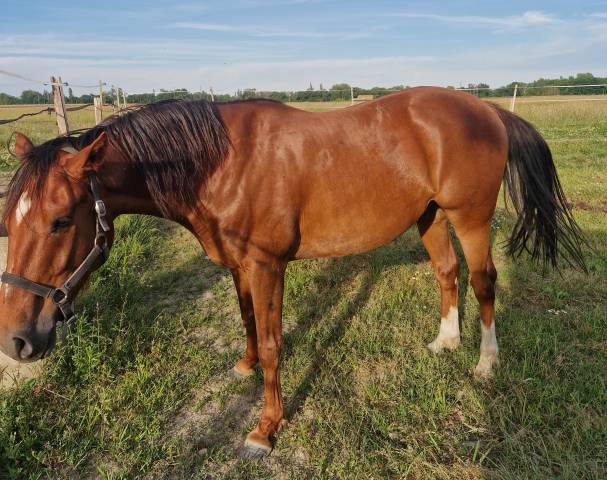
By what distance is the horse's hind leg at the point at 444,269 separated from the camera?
10.9 feet

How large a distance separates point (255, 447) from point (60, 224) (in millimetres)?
1641

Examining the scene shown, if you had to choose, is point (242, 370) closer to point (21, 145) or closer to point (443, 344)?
point (443, 344)

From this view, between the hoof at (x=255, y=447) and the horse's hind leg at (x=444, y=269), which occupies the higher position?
the horse's hind leg at (x=444, y=269)

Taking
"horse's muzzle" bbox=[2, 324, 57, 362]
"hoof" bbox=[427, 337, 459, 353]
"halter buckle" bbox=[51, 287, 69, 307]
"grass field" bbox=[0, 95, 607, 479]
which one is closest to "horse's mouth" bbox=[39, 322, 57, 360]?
"horse's muzzle" bbox=[2, 324, 57, 362]

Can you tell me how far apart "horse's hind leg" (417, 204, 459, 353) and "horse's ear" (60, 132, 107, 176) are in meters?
2.41

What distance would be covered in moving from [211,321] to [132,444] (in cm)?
142

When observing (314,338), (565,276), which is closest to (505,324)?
(565,276)

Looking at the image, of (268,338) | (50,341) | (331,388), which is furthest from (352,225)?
(50,341)

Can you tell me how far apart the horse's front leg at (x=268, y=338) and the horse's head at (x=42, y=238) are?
0.98 meters

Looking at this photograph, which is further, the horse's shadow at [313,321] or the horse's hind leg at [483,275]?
the horse's hind leg at [483,275]

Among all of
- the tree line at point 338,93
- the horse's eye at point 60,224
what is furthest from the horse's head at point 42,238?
the tree line at point 338,93

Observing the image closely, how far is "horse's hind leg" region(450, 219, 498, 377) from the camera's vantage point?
3025mm

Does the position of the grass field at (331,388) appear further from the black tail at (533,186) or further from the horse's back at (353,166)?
the horse's back at (353,166)

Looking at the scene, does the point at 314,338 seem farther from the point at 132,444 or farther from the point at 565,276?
the point at 565,276
